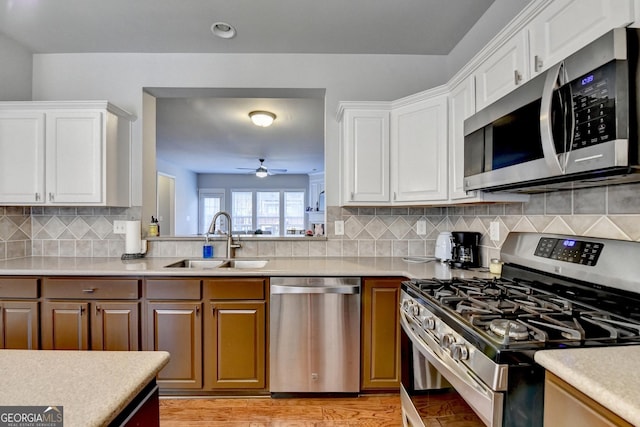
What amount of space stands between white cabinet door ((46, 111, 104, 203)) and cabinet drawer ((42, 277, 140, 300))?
66 centimetres

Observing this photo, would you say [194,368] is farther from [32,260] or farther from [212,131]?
[212,131]

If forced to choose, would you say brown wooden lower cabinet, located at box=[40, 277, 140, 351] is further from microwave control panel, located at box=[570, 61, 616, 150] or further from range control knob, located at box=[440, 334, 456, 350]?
microwave control panel, located at box=[570, 61, 616, 150]

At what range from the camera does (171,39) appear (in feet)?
8.34

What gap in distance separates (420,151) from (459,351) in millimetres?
1525

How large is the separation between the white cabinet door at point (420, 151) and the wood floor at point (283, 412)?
1.39m

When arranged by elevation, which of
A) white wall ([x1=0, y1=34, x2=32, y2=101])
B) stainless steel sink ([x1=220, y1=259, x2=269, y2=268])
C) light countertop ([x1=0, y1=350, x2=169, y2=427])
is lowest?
stainless steel sink ([x1=220, y1=259, x2=269, y2=268])

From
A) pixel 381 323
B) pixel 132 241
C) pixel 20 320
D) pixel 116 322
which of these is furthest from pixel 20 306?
pixel 381 323

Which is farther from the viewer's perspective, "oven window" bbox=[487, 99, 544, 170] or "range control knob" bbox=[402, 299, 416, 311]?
"range control knob" bbox=[402, 299, 416, 311]

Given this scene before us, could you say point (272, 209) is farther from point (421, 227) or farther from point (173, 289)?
point (173, 289)

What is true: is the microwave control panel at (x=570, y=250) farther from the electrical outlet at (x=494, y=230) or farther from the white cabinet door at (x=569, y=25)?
the white cabinet door at (x=569, y=25)

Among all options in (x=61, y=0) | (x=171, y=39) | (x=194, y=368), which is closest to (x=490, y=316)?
(x=194, y=368)

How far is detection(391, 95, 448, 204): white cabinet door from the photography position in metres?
2.19

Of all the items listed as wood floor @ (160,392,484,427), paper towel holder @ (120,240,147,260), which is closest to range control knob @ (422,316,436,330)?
wood floor @ (160,392,484,427)

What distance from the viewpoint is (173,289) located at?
209cm
